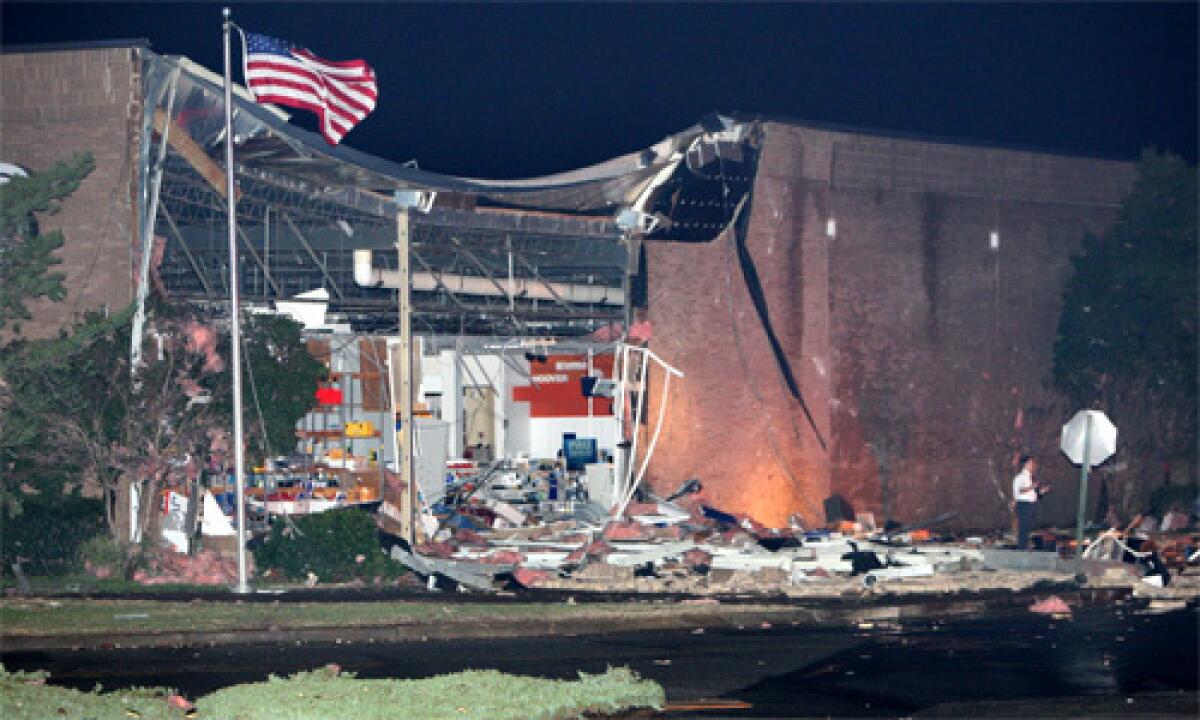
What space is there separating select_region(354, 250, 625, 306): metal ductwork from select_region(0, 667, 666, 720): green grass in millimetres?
16847

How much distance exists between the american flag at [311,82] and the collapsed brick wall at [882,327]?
9367mm

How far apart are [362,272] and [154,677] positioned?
53.0ft

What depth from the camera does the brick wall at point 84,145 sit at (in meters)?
27.2

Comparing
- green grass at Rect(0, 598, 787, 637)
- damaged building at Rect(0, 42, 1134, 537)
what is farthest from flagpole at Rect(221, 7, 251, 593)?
damaged building at Rect(0, 42, 1134, 537)

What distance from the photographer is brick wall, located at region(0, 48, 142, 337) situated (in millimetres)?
27156

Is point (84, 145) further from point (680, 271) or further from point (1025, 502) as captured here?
point (1025, 502)

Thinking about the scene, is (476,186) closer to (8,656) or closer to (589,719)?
(8,656)

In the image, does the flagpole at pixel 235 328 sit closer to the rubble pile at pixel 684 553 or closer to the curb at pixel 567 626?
the rubble pile at pixel 684 553

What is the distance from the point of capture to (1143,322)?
133 feet

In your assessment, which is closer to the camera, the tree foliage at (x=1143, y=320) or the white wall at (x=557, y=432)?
the white wall at (x=557, y=432)

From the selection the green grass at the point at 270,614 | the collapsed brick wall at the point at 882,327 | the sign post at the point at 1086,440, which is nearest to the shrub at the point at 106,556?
the green grass at the point at 270,614

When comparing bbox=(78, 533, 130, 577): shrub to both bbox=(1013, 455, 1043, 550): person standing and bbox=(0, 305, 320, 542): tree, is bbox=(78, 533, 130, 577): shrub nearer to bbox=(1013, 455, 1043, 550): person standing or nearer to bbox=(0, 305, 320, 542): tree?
bbox=(0, 305, 320, 542): tree

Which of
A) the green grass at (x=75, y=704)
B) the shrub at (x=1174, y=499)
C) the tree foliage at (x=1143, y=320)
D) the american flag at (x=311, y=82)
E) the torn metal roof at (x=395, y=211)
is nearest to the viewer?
the green grass at (x=75, y=704)

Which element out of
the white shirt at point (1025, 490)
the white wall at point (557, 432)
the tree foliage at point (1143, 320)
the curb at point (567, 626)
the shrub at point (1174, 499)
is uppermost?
the tree foliage at point (1143, 320)
